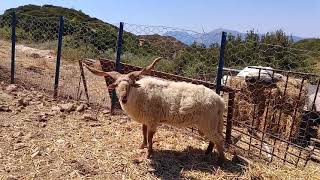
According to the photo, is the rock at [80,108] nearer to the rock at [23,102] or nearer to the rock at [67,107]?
the rock at [67,107]

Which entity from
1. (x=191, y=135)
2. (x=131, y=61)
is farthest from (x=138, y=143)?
(x=131, y=61)

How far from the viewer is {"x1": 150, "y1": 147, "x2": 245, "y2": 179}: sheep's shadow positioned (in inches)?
262

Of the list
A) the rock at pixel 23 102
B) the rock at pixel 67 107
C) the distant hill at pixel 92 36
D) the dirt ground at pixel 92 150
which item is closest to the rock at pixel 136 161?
the dirt ground at pixel 92 150

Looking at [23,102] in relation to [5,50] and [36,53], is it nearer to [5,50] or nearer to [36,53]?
[36,53]

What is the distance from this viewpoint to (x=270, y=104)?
1006cm

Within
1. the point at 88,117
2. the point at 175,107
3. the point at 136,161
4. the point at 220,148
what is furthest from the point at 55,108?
the point at 220,148

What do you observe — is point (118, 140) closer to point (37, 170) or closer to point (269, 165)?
point (37, 170)

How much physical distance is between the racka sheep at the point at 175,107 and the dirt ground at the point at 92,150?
430 mm

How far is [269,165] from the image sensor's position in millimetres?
6934

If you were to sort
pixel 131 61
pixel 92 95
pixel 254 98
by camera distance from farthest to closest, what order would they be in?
pixel 131 61 < pixel 92 95 < pixel 254 98

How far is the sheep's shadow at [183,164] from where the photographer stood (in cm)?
665

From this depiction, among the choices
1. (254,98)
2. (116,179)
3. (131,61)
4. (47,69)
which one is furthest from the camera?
(47,69)

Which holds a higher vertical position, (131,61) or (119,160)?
(131,61)

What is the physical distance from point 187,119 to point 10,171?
2668 mm
